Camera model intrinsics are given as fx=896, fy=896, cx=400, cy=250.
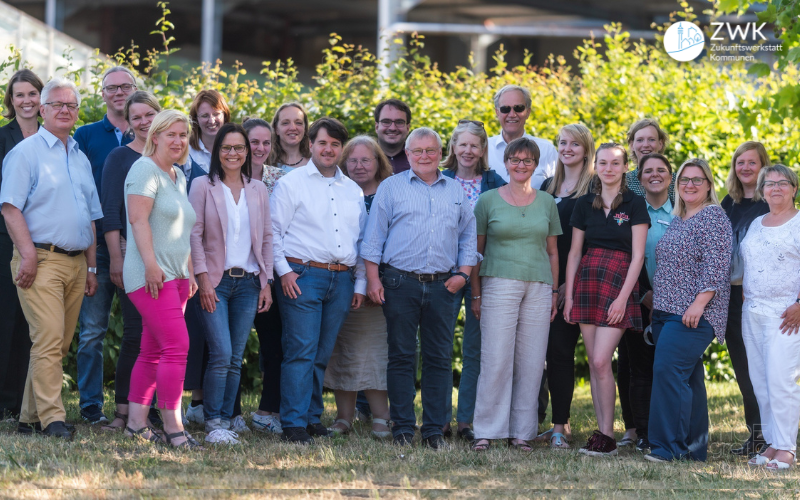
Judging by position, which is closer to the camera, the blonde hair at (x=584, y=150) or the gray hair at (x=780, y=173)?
the gray hair at (x=780, y=173)

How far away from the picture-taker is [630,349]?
6379mm

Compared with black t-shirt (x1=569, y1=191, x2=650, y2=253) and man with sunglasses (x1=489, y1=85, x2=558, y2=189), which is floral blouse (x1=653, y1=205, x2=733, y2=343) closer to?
black t-shirt (x1=569, y1=191, x2=650, y2=253)

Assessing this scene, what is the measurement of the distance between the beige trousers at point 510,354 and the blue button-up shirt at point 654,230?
0.79 metres

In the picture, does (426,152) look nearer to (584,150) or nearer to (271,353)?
(584,150)

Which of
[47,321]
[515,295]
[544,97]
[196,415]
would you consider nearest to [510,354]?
[515,295]

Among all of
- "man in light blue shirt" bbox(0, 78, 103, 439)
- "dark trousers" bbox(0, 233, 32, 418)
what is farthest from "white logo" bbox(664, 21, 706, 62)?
"dark trousers" bbox(0, 233, 32, 418)

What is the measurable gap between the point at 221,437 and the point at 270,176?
1839mm

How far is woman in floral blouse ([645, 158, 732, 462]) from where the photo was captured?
5.74 meters

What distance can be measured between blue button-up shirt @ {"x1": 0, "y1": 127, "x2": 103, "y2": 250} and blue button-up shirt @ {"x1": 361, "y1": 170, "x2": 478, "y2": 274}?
1.80m

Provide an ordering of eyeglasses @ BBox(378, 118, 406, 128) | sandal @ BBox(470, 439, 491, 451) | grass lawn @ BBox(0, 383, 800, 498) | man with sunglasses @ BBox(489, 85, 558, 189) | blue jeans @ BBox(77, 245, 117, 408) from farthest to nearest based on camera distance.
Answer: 1. man with sunglasses @ BBox(489, 85, 558, 189)
2. eyeglasses @ BBox(378, 118, 406, 128)
3. blue jeans @ BBox(77, 245, 117, 408)
4. sandal @ BBox(470, 439, 491, 451)
5. grass lawn @ BBox(0, 383, 800, 498)

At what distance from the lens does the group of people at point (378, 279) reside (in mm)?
5426

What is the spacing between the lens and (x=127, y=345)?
586 centimetres

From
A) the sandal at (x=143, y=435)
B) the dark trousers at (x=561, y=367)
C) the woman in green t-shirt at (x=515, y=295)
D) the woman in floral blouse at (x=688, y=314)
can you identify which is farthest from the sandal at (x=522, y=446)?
the sandal at (x=143, y=435)

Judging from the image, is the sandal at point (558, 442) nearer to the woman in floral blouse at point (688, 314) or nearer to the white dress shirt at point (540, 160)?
the woman in floral blouse at point (688, 314)
